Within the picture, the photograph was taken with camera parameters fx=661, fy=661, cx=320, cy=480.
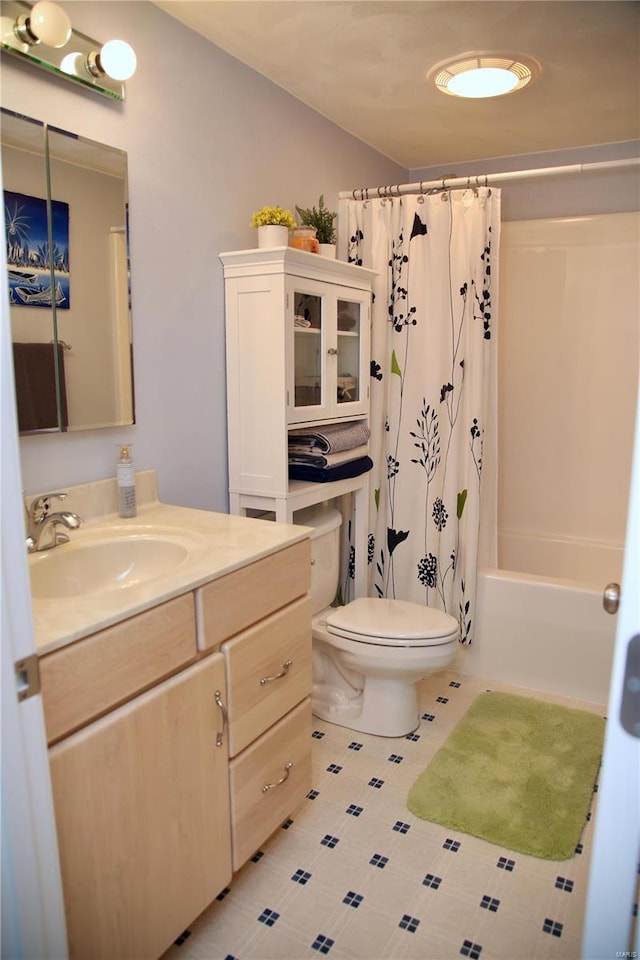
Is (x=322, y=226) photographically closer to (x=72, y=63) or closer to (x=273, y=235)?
(x=273, y=235)

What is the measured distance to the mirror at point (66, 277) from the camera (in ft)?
4.87

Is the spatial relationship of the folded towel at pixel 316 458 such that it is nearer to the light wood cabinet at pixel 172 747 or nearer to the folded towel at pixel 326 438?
the folded towel at pixel 326 438

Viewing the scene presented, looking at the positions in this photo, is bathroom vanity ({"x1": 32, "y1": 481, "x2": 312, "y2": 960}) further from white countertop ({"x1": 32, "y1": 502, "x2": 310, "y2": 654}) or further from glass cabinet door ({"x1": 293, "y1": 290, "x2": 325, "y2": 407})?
glass cabinet door ({"x1": 293, "y1": 290, "x2": 325, "y2": 407})

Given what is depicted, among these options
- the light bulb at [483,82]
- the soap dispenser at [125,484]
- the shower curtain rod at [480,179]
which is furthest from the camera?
the shower curtain rod at [480,179]

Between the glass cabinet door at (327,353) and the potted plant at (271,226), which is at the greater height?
the potted plant at (271,226)

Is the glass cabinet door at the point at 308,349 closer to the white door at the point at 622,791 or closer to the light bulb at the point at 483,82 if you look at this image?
the light bulb at the point at 483,82

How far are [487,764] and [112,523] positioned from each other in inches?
53.8

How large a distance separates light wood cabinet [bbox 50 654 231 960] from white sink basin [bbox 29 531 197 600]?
0.96 ft

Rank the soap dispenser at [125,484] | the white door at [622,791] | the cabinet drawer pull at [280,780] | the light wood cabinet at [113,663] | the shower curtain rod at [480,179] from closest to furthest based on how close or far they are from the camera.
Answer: the white door at [622,791], the light wood cabinet at [113,663], the cabinet drawer pull at [280,780], the soap dispenser at [125,484], the shower curtain rod at [480,179]

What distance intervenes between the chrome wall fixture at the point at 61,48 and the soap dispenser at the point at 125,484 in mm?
892

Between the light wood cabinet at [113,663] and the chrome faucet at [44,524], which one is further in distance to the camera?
the chrome faucet at [44,524]

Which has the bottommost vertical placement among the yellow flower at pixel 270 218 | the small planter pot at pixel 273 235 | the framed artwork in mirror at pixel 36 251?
the framed artwork in mirror at pixel 36 251

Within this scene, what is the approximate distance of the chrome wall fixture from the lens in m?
1.39

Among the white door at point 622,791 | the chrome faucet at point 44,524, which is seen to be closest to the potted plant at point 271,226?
the chrome faucet at point 44,524
